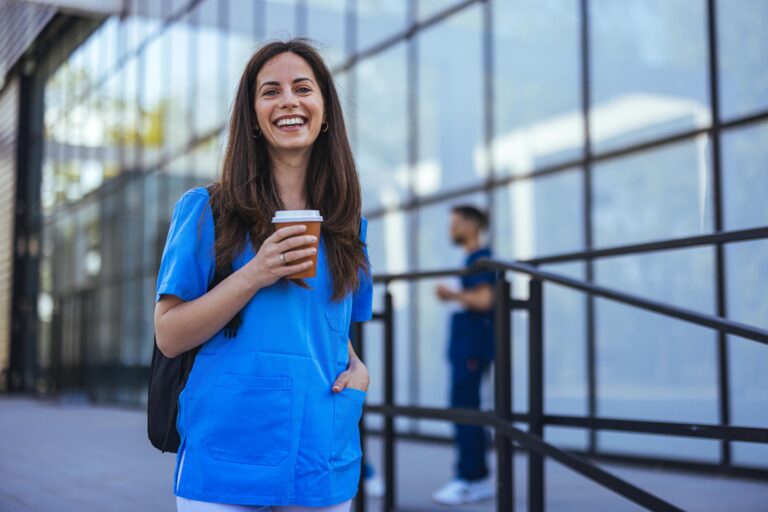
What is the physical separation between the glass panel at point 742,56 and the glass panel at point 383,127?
433 centimetres

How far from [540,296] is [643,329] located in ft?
13.2

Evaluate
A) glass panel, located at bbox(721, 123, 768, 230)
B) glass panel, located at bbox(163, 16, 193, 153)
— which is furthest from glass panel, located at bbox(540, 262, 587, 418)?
glass panel, located at bbox(163, 16, 193, 153)

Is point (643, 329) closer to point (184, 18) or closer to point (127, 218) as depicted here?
point (184, 18)

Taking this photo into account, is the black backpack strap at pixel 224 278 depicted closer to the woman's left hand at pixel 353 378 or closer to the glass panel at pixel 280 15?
the woman's left hand at pixel 353 378

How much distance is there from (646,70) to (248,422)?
23.2 feet

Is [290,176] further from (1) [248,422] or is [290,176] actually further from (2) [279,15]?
(2) [279,15]

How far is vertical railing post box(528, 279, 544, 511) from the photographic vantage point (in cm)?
396

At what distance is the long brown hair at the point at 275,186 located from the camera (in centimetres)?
188

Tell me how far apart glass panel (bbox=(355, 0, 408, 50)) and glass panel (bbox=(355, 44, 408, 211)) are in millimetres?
222

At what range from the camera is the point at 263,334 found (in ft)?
5.95

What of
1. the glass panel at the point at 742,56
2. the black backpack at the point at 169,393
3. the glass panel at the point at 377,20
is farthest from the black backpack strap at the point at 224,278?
the glass panel at the point at 377,20

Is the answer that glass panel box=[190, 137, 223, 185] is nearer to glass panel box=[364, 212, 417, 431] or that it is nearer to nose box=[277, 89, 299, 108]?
glass panel box=[364, 212, 417, 431]

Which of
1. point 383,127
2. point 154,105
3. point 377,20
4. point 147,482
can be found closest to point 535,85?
point 383,127

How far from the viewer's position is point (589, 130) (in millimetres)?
8602
